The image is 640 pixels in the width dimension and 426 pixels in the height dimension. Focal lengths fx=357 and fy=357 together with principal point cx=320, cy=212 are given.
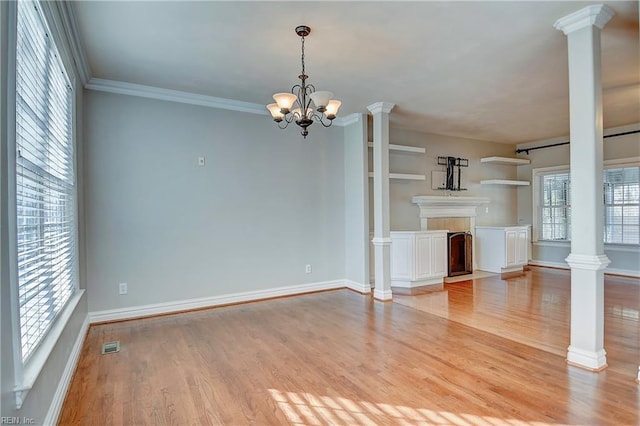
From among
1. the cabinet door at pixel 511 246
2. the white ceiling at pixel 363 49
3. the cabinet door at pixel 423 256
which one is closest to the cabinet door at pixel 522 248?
the cabinet door at pixel 511 246

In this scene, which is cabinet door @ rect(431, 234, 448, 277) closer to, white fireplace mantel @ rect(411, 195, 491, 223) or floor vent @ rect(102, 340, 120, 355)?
white fireplace mantel @ rect(411, 195, 491, 223)

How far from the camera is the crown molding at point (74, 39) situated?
2518 mm

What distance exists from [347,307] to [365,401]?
2.23m

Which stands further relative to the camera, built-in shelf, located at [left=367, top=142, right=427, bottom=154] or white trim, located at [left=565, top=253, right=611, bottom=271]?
built-in shelf, located at [left=367, top=142, right=427, bottom=154]

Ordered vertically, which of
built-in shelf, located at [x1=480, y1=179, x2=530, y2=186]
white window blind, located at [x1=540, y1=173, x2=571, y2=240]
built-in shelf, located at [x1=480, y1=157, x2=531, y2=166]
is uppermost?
built-in shelf, located at [x1=480, y1=157, x2=531, y2=166]

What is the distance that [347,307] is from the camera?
452 centimetres

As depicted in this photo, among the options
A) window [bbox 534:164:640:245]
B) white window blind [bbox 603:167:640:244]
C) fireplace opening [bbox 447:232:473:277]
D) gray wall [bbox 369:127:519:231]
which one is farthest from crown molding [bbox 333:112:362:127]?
white window blind [bbox 603:167:640:244]

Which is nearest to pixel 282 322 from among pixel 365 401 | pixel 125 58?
pixel 365 401

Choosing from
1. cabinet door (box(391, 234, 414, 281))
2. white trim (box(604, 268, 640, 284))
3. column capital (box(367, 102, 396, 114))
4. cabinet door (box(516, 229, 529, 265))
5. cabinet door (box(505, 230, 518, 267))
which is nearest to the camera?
column capital (box(367, 102, 396, 114))

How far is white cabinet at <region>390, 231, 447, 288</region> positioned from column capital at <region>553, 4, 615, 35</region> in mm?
3251

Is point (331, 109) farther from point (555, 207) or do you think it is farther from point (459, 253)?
point (555, 207)

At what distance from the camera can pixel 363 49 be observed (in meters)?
3.23

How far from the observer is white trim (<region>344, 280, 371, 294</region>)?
207 inches

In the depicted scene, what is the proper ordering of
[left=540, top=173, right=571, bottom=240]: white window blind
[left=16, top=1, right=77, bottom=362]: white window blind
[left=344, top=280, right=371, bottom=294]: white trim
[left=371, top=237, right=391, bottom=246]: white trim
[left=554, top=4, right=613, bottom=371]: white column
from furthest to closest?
1. [left=540, top=173, right=571, bottom=240]: white window blind
2. [left=344, top=280, right=371, bottom=294]: white trim
3. [left=371, top=237, right=391, bottom=246]: white trim
4. [left=554, top=4, right=613, bottom=371]: white column
5. [left=16, top=1, right=77, bottom=362]: white window blind
